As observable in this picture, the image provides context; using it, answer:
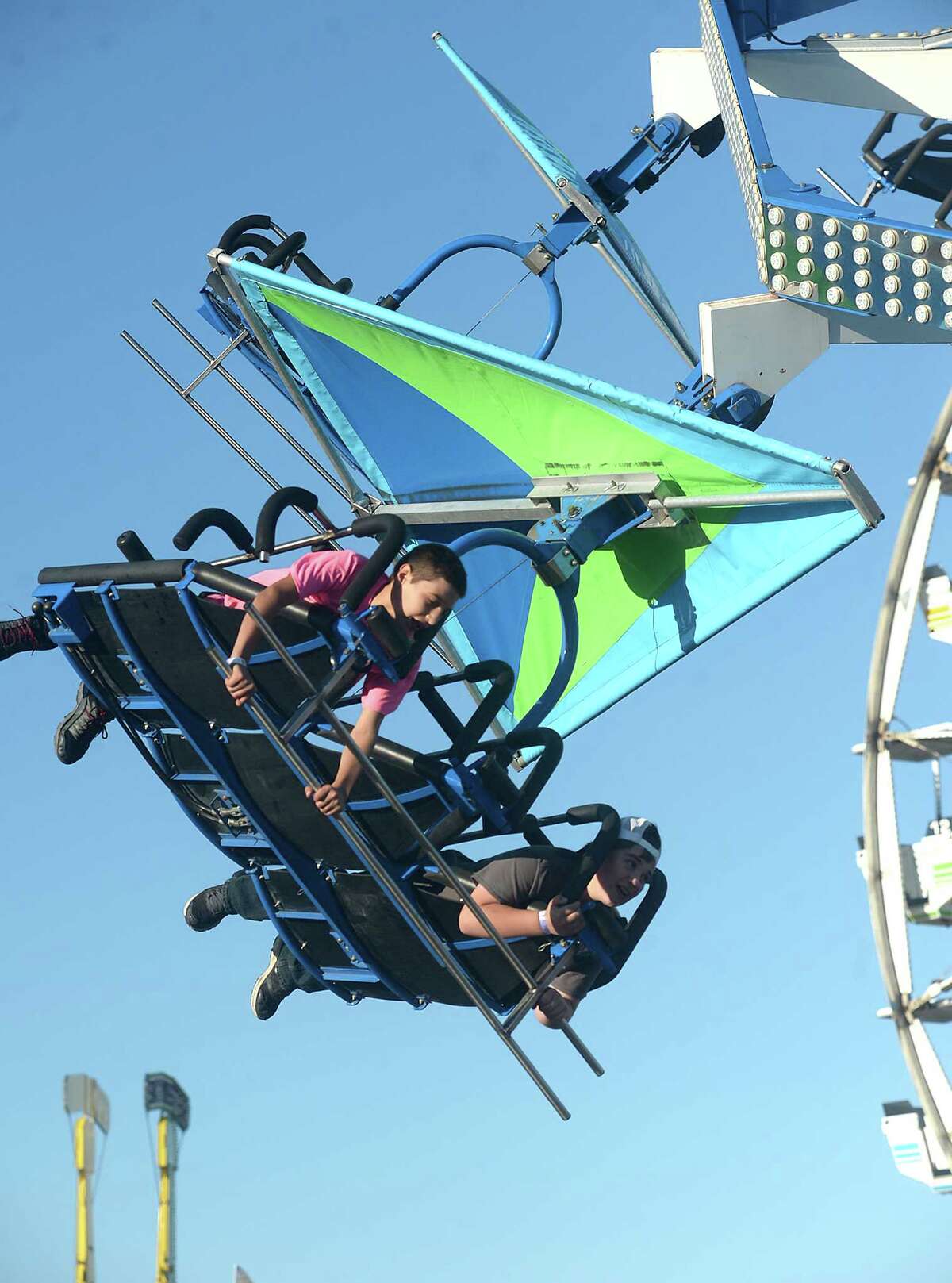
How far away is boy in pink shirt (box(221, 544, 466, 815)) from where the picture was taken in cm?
1304

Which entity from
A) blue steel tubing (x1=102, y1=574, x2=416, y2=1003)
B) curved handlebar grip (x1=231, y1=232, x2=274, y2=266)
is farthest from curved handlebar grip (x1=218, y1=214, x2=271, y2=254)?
blue steel tubing (x1=102, y1=574, x2=416, y2=1003)

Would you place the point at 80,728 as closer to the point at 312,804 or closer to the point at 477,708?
the point at 312,804

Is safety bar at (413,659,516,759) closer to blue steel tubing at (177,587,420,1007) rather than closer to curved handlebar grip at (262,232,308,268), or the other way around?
blue steel tubing at (177,587,420,1007)

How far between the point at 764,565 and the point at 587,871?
283cm

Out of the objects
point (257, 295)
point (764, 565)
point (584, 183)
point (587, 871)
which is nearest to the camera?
point (587, 871)

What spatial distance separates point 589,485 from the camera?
15922 millimetres

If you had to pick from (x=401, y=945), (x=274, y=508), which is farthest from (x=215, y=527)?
(x=401, y=945)

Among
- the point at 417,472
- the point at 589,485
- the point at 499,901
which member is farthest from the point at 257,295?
the point at 499,901

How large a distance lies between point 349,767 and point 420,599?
0.93m

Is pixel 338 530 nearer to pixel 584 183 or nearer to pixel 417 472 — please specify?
pixel 417 472

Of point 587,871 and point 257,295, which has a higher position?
point 257,295

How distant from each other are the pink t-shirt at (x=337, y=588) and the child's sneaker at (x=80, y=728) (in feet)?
6.03

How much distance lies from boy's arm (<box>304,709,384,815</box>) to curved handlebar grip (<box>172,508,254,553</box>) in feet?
4.65

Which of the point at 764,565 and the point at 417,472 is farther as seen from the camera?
the point at 417,472
